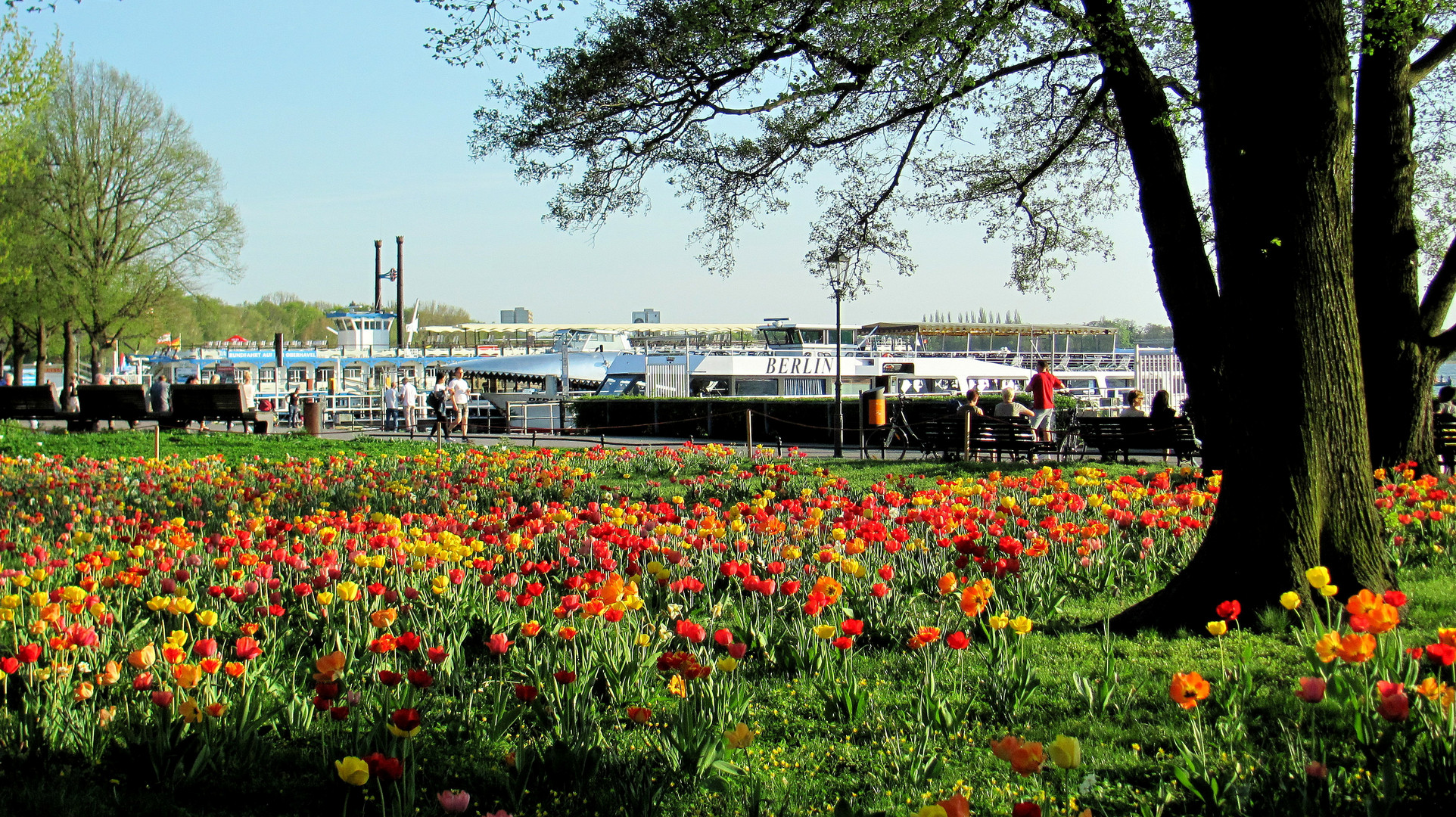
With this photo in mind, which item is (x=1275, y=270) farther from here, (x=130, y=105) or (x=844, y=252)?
(x=130, y=105)

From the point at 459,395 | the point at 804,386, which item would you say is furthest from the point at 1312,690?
the point at 804,386

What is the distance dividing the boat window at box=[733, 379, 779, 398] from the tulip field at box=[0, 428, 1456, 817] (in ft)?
93.8

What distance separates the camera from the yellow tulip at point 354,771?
7.71 ft

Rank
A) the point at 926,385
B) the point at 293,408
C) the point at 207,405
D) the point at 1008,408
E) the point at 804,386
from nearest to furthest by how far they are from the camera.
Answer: the point at 1008,408
the point at 207,405
the point at 293,408
the point at 804,386
the point at 926,385

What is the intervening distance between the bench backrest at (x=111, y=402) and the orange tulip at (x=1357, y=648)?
2186 centimetres

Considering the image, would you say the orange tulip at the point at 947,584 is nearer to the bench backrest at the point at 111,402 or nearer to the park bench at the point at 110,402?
the park bench at the point at 110,402

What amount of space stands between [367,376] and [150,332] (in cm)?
955

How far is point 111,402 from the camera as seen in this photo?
2112cm

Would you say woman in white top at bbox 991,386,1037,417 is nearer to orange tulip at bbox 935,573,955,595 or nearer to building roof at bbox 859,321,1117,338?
orange tulip at bbox 935,573,955,595

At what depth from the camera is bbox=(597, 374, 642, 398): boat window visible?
35062 millimetres

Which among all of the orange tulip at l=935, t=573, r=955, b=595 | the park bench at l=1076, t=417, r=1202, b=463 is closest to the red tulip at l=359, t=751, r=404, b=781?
the orange tulip at l=935, t=573, r=955, b=595

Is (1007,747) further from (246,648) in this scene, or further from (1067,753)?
(246,648)

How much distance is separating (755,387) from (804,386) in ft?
7.03

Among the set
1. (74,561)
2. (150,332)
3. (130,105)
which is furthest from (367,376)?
(74,561)
